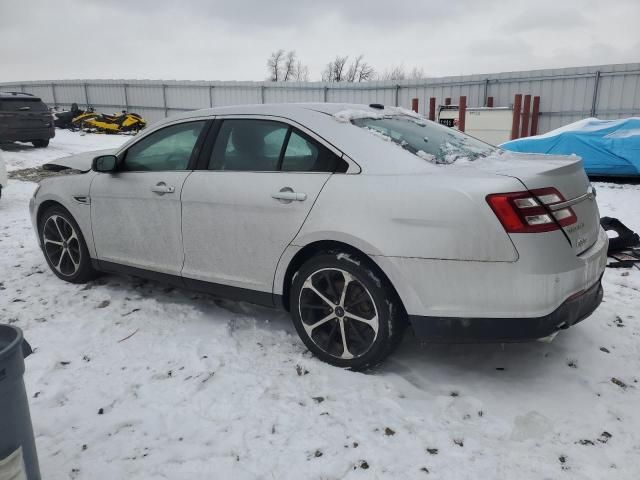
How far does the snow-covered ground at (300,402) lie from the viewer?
224 cm

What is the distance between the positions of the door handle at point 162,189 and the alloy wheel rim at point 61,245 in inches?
46.8

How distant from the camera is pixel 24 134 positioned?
14.2 meters

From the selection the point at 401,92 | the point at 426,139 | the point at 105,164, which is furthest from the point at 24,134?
the point at 426,139

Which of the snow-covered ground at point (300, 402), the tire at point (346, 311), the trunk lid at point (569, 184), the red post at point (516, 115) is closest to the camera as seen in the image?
the snow-covered ground at point (300, 402)

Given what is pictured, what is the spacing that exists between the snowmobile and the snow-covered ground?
1821 cm

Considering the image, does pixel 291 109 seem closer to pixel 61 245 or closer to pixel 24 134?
pixel 61 245

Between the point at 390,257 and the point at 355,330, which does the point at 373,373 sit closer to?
the point at 355,330

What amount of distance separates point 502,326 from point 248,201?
167cm

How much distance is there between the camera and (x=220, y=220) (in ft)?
10.9

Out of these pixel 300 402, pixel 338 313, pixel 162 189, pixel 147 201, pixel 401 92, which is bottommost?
pixel 300 402

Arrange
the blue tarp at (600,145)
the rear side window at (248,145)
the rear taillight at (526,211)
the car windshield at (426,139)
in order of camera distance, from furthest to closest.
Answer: the blue tarp at (600,145), the rear side window at (248,145), the car windshield at (426,139), the rear taillight at (526,211)

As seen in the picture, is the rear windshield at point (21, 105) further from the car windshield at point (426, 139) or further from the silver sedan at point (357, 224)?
the car windshield at point (426, 139)

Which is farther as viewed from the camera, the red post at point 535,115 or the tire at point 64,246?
the red post at point 535,115

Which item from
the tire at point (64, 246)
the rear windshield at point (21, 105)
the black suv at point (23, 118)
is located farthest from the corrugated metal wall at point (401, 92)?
the tire at point (64, 246)
